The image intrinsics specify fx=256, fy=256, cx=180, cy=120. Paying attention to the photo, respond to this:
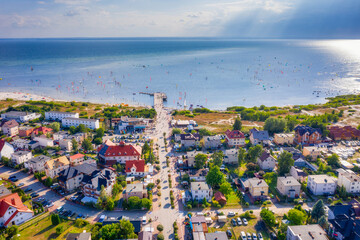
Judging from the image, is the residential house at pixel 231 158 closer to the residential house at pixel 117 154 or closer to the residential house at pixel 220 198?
the residential house at pixel 220 198

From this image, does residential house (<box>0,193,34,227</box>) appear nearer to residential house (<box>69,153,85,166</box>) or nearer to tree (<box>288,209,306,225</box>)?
residential house (<box>69,153,85,166</box>)

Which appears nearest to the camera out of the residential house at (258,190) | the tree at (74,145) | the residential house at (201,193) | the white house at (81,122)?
the residential house at (201,193)

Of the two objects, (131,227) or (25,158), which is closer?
(131,227)

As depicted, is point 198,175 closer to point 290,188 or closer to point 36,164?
point 290,188

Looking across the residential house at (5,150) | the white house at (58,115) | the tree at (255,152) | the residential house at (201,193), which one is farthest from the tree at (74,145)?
the tree at (255,152)

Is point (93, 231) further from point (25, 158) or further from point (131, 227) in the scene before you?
point (25, 158)

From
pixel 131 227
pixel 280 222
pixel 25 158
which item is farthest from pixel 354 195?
pixel 25 158

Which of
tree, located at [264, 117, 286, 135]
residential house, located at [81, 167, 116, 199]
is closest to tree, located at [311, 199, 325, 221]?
residential house, located at [81, 167, 116, 199]
